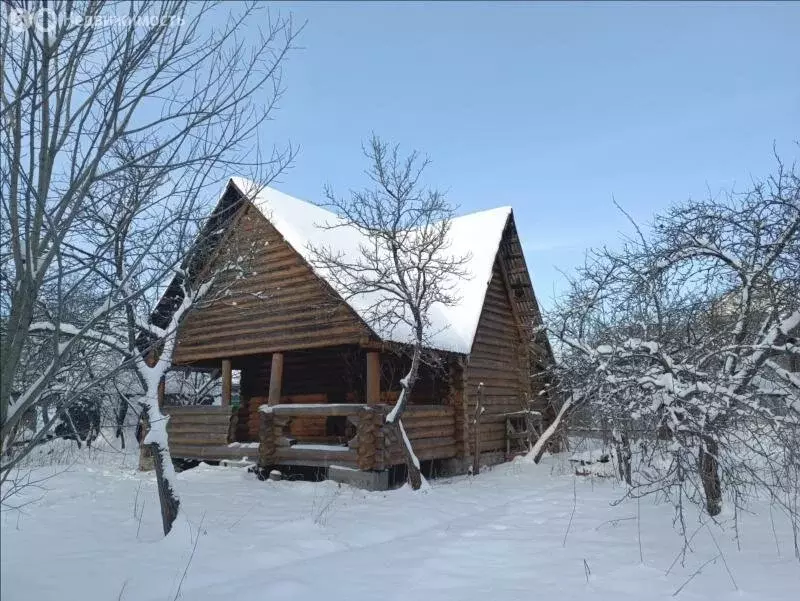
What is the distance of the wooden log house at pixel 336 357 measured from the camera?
1245 cm

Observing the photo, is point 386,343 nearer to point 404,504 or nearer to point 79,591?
point 404,504

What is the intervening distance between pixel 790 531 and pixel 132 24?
8460 millimetres

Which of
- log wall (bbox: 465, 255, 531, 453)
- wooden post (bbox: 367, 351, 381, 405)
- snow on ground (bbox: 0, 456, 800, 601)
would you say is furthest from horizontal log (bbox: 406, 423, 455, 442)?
snow on ground (bbox: 0, 456, 800, 601)

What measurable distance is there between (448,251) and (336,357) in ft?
15.5

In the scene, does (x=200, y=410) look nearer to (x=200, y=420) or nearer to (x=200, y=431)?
(x=200, y=420)

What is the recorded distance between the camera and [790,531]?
7.32m

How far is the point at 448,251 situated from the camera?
61.2 ft

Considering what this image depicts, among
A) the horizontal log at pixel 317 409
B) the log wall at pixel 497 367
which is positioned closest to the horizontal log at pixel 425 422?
the log wall at pixel 497 367

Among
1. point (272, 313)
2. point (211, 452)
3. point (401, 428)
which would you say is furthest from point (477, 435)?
point (211, 452)

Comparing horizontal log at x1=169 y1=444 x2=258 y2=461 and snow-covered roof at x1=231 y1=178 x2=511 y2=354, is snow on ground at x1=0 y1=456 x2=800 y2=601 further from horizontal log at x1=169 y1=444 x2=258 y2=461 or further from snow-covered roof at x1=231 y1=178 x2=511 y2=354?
snow-covered roof at x1=231 y1=178 x2=511 y2=354

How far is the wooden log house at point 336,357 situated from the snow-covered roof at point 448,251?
0.14 ft

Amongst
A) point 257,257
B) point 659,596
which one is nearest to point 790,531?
point 659,596

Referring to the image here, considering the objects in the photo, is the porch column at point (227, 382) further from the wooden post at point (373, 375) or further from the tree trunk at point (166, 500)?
the tree trunk at point (166, 500)

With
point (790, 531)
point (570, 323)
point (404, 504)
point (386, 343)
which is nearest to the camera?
point (790, 531)
